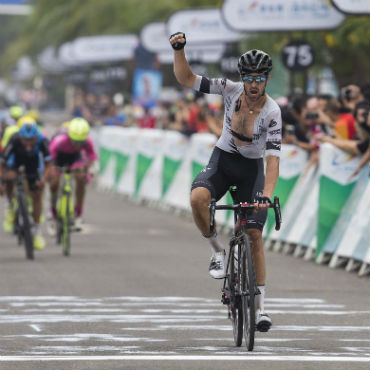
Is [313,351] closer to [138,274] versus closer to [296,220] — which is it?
[138,274]

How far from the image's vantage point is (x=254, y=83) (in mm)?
9992

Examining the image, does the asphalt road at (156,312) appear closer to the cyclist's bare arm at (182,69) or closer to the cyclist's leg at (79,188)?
the cyclist's leg at (79,188)

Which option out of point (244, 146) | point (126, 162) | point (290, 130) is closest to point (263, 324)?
point (244, 146)

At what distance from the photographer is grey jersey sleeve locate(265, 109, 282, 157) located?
10102mm

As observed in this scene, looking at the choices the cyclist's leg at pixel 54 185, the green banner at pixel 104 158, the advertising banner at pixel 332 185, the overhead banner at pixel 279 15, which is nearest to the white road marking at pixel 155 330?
the advertising banner at pixel 332 185

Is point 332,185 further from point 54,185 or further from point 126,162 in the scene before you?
point 126,162

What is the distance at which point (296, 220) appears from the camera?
1775cm

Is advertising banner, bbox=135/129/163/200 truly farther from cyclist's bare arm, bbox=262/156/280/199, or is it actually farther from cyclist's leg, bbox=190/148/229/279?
cyclist's bare arm, bbox=262/156/280/199

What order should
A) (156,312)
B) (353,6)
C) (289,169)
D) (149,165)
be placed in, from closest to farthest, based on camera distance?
(156,312), (353,6), (289,169), (149,165)

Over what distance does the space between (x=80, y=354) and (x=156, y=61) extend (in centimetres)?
3502

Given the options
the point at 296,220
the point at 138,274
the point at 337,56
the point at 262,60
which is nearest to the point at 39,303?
the point at 138,274

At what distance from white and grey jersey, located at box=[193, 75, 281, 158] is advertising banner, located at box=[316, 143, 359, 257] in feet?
19.2

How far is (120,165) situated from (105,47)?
19158 mm

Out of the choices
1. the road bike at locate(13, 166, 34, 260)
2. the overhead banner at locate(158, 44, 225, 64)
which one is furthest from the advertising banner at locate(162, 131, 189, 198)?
the overhead banner at locate(158, 44, 225, 64)
